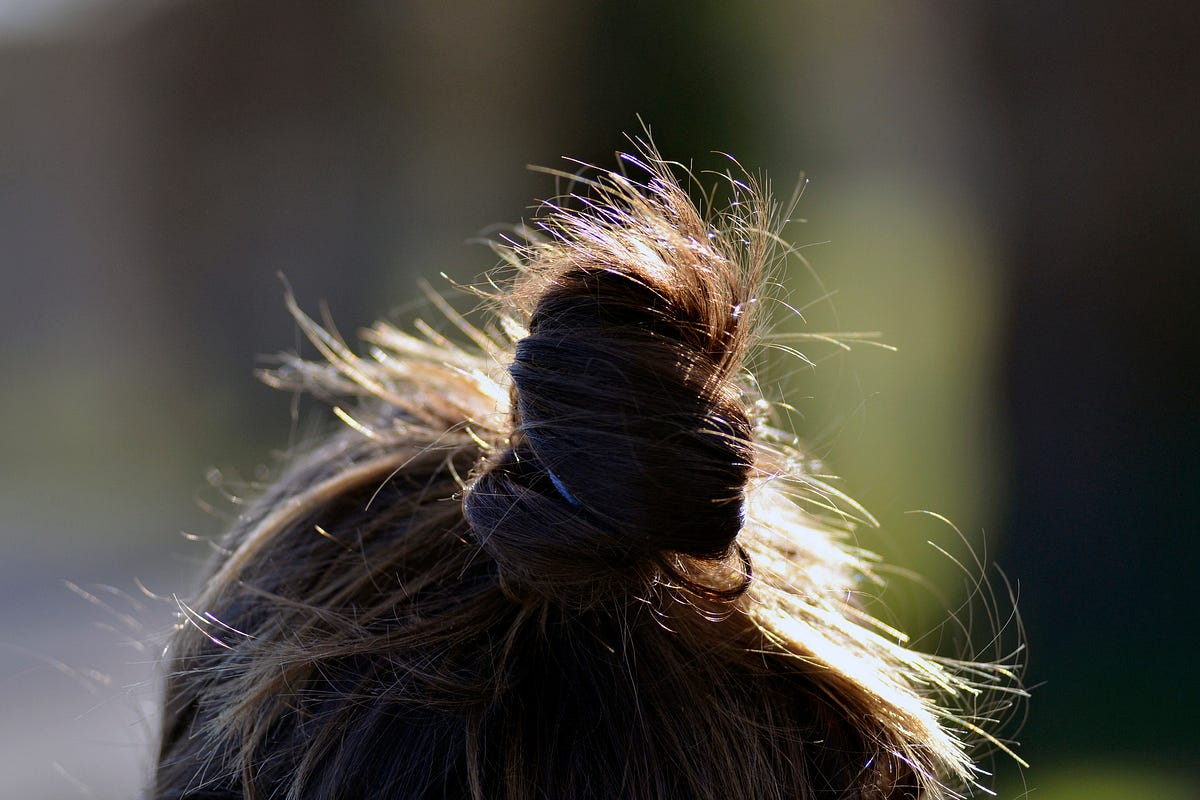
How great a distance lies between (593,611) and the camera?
85cm

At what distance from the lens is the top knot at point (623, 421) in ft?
2.35

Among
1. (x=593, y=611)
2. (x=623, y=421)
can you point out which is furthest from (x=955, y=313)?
(x=623, y=421)

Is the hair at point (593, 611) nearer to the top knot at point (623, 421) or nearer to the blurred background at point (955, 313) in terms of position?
the top knot at point (623, 421)

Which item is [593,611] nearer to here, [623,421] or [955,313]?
[623,421]


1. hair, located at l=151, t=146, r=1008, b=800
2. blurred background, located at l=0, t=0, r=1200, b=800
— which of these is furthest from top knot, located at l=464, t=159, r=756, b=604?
blurred background, located at l=0, t=0, r=1200, b=800

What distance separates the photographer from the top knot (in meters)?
0.72

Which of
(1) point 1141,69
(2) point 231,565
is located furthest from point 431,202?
(2) point 231,565

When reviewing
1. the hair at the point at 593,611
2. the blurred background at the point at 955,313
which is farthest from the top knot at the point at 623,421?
the blurred background at the point at 955,313

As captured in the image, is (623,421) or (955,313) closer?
(623,421)

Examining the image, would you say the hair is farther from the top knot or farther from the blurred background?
the blurred background

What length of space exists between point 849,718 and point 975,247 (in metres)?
5.16

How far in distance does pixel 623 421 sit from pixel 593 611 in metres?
0.22

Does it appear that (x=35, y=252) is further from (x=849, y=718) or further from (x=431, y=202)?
(x=849, y=718)

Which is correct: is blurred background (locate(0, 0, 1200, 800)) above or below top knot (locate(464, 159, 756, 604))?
below
